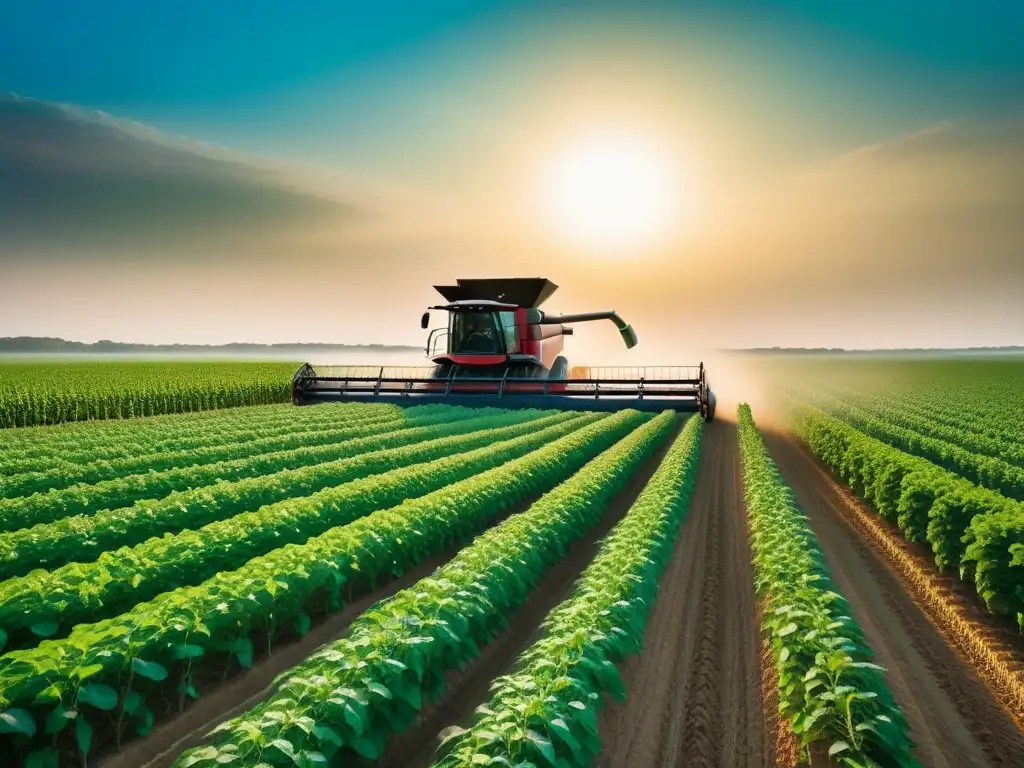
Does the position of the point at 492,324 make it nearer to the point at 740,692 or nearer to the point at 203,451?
the point at 203,451

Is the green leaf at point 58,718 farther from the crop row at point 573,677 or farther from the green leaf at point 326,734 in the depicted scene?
the crop row at point 573,677

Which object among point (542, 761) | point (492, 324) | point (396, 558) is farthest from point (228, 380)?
point (542, 761)

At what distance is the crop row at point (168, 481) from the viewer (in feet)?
33.2

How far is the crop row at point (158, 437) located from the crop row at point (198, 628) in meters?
8.98

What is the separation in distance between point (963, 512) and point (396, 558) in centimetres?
760

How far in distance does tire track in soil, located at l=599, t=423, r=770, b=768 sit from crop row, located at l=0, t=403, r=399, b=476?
494 inches

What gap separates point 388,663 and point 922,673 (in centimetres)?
523

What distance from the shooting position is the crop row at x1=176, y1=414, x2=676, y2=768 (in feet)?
13.0

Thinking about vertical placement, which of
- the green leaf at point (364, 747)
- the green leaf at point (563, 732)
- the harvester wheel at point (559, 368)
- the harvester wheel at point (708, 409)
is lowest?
the green leaf at point (364, 747)

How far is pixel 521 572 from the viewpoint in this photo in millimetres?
7914

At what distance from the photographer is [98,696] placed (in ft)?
15.0

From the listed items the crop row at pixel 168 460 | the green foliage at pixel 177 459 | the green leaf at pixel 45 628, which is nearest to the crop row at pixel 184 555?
the green leaf at pixel 45 628

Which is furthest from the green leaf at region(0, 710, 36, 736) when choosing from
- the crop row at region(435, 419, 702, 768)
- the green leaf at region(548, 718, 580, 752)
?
the green leaf at region(548, 718, 580, 752)

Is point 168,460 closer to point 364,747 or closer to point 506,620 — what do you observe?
point 506,620
